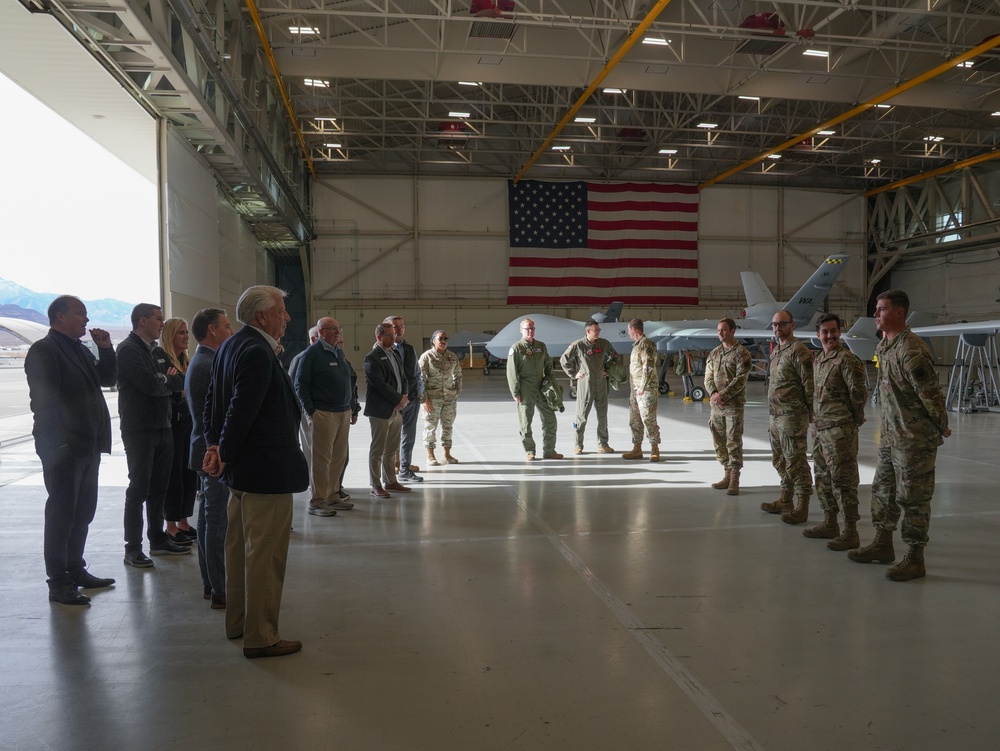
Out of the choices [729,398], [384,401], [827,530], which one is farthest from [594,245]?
[827,530]

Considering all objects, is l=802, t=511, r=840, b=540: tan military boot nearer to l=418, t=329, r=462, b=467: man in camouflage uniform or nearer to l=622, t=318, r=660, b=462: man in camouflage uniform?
l=622, t=318, r=660, b=462: man in camouflage uniform

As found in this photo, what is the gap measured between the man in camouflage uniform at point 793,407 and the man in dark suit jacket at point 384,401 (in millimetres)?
3483

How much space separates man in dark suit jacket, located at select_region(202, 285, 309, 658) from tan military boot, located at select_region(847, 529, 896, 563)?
149 inches

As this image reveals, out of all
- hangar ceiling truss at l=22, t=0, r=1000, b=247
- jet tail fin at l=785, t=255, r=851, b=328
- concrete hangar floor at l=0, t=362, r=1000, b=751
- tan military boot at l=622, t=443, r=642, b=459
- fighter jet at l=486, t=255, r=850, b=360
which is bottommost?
concrete hangar floor at l=0, t=362, r=1000, b=751

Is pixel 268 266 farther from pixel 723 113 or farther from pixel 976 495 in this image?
pixel 976 495

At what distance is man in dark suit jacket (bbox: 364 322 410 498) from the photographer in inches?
269

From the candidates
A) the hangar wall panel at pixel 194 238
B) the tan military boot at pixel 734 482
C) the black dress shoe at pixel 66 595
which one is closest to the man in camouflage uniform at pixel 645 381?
the tan military boot at pixel 734 482

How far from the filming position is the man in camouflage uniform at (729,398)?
22.4ft

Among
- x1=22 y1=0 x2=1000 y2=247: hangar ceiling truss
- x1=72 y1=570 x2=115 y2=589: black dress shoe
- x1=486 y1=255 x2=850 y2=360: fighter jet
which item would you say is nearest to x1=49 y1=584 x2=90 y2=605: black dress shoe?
x1=72 y1=570 x2=115 y2=589: black dress shoe

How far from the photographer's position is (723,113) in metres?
23.5

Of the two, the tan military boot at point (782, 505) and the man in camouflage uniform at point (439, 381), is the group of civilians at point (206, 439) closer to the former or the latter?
the man in camouflage uniform at point (439, 381)

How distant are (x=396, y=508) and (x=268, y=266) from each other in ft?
72.2

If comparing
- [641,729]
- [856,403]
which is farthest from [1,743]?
[856,403]

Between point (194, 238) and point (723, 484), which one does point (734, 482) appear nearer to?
point (723, 484)
